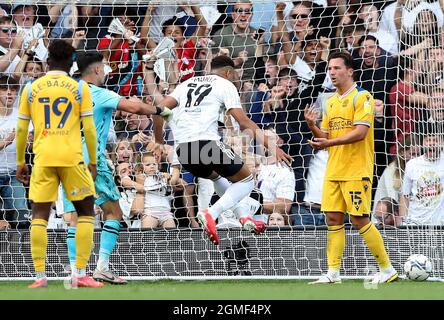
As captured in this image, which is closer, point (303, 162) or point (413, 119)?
point (413, 119)

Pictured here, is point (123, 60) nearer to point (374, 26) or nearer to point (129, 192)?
point (129, 192)

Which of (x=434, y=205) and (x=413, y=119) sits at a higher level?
(x=413, y=119)

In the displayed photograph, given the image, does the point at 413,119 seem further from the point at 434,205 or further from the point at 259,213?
the point at 259,213

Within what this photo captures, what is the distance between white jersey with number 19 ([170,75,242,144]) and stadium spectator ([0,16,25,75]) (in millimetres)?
3130

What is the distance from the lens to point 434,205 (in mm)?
10438

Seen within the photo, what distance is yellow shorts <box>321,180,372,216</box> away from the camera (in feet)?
30.0

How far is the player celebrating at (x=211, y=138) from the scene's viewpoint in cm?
953

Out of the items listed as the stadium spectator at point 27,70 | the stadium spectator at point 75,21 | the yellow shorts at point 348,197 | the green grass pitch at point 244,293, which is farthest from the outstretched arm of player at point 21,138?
the stadium spectator at point 75,21

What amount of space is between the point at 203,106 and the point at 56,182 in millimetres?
2185

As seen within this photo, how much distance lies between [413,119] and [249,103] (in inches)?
89.1

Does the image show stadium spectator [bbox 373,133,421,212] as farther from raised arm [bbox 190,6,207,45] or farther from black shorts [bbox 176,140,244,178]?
raised arm [bbox 190,6,207,45]

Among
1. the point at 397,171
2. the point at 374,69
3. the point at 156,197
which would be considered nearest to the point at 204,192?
the point at 156,197

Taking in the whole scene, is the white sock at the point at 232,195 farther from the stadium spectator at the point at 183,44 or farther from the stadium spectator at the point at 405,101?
the stadium spectator at the point at 183,44
